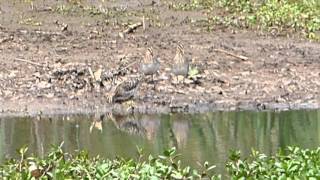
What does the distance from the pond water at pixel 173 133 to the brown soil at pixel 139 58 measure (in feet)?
1.92

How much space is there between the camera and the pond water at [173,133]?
10.5m

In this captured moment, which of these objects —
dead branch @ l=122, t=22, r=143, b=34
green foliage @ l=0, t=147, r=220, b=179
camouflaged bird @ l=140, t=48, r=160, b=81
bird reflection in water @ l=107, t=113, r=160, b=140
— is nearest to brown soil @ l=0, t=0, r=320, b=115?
dead branch @ l=122, t=22, r=143, b=34

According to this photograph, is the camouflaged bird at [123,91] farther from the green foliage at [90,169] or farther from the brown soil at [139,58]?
the green foliage at [90,169]

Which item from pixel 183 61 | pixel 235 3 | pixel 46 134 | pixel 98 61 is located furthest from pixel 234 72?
pixel 235 3

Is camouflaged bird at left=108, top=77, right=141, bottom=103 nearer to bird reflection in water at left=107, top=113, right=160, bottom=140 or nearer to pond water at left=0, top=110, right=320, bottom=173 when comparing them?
bird reflection in water at left=107, top=113, right=160, bottom=140

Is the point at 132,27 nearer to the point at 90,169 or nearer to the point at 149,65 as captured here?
the point at 149,65

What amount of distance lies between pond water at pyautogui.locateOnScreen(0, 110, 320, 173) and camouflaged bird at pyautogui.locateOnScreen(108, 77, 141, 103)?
0.47 metres

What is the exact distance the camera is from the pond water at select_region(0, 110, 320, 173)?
10.5 m

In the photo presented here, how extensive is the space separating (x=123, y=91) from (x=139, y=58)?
2369mm

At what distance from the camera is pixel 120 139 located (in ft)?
37.0

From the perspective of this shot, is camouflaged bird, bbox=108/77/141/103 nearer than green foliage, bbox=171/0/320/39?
Yes

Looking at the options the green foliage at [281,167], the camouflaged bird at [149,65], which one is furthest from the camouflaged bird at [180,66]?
the green foliage at [281,167]

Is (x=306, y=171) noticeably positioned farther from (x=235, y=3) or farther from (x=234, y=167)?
(x=235, y=3)

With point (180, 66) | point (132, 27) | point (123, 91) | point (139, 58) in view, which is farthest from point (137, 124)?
point (132, 27)
